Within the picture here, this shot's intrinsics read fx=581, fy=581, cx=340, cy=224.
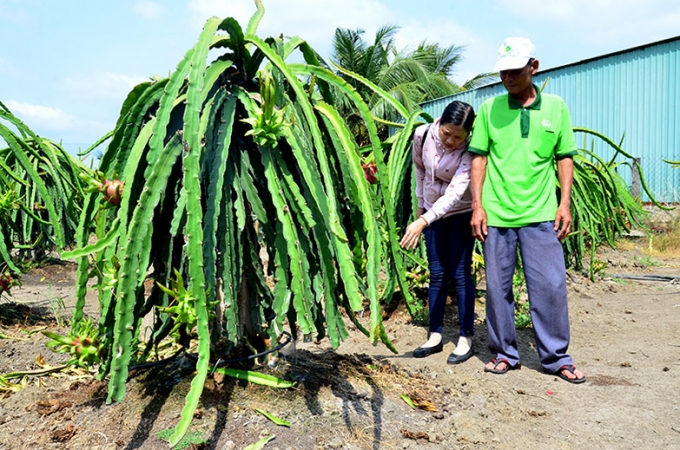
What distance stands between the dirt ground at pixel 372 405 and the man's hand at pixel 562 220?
81cm

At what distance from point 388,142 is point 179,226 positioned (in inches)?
96.5

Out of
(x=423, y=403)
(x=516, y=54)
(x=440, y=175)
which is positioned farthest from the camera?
(x=440, y=175)

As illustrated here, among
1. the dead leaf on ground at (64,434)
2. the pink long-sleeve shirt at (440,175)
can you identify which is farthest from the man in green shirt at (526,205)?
the dead leaf on ground at (64,434)

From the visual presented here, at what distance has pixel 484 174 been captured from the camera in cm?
329

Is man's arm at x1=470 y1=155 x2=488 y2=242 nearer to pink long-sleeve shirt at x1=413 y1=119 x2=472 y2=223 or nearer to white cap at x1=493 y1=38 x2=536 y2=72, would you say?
pink long-sleeve shirt at x1=413 y1=119 x2=472 y2=223

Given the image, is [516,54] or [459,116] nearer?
[516,54]

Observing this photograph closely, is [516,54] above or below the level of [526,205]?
above

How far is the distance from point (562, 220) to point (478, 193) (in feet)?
1.58

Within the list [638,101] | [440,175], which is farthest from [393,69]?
[440,175]

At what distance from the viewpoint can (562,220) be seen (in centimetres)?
321

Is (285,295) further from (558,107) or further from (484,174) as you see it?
(558,107)

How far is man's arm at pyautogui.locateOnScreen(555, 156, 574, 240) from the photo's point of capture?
10.5 ft

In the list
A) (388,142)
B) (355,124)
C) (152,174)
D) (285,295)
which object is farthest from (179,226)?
(355,124)

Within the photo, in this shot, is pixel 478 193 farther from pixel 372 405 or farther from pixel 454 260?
pixel 372 405
